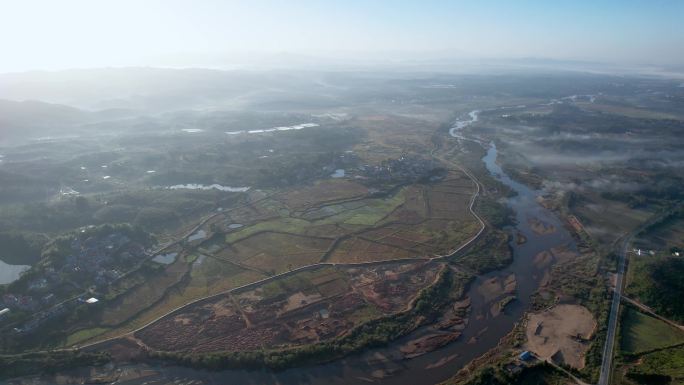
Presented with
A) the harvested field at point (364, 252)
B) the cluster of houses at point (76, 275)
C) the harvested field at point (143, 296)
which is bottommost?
the harvested field at point (143, 296)

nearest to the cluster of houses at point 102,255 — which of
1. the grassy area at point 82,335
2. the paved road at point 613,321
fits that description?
the grassy area at point 82,335

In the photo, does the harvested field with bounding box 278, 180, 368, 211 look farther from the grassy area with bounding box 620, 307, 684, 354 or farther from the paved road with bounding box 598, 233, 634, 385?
the grassy area with bounding box 620, 307, 684, 354

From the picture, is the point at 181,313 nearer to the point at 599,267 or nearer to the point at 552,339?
the point at 552,339

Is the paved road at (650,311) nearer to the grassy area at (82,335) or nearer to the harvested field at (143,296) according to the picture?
the harvested field at (143,296)

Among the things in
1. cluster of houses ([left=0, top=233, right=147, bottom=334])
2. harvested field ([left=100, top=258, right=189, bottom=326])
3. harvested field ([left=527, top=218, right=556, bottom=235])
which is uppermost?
harvested field ([left=527, top=218, right=556, bottom=235])

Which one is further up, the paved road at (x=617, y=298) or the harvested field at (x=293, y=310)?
the paved road at (x=617, y=298)

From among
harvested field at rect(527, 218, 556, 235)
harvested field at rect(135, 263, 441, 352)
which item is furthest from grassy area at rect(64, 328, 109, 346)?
harvested field at rect(527, 218, 556, 235)

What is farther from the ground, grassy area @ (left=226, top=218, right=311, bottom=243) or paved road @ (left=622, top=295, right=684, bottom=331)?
paved road @ (left=622, top=295, right=684, bottom=331)

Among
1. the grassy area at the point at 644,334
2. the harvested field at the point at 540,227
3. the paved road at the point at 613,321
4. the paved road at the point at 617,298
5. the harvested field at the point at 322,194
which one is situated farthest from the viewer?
the harvested field at the point at 322,194
